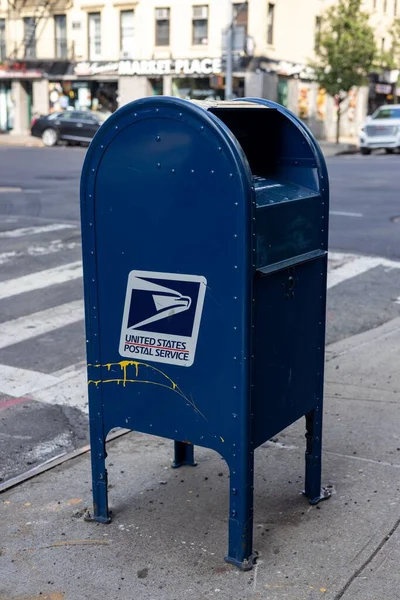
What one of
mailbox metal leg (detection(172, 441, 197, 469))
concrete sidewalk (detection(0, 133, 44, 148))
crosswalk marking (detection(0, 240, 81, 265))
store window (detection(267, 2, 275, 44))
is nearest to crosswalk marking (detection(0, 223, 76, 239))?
crosswalk marking (detection(0, 240, 81, 265))

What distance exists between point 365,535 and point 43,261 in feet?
23.7

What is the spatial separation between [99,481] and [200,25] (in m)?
38.0

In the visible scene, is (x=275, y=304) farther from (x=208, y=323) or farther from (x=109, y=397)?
(x=109, y=397)

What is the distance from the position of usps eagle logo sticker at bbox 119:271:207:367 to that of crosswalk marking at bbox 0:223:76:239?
8694 millimetres

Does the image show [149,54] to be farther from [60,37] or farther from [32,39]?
[32,39]

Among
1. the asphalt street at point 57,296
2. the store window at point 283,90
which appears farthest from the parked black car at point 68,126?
the asphalt street at point 57,296

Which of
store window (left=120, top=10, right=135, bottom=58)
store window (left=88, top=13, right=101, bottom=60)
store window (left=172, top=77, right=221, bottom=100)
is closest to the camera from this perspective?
store window (left=172, top=77, right=221, bottom=100)

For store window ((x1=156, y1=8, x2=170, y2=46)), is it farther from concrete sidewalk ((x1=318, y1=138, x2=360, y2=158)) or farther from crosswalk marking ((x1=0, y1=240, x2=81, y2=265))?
crosswalk marking ((x1=0, y1=240, x2=81, y2=265))

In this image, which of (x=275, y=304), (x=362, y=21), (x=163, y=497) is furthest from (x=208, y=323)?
(x=362, y=21)

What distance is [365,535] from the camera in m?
3.80

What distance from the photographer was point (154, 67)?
40719 mm

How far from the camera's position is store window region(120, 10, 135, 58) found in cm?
4081

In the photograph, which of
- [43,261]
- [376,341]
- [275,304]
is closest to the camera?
[275,304]

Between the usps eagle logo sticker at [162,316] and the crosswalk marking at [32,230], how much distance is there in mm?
8694
